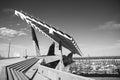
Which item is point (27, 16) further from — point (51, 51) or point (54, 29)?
point (51, 51)

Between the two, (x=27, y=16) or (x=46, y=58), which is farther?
(x=46, y=58)

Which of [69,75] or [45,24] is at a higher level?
[45,24]

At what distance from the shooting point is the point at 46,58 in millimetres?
14164

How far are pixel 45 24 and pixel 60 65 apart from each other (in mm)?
4993

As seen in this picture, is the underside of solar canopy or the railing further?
the underside of solar canopy

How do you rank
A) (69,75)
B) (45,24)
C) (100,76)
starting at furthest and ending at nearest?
(100,76) < (45,24) < (69,75)

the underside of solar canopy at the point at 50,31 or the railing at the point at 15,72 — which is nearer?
the railing at the point at 15,72

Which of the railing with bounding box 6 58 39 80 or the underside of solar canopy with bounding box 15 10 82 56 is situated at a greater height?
the underside of solar canopy with bounding box 15 10 82 56

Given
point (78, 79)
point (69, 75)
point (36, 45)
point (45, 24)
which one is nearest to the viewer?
point (78, 79)

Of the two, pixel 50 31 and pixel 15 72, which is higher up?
pixel 50 31

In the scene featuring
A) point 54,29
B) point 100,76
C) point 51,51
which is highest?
point 54,29

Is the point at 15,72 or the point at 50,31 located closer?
the point at 15,72

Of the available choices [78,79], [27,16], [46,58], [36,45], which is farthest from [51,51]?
[78,79]

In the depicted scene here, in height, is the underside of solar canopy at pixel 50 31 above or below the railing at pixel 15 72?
above
